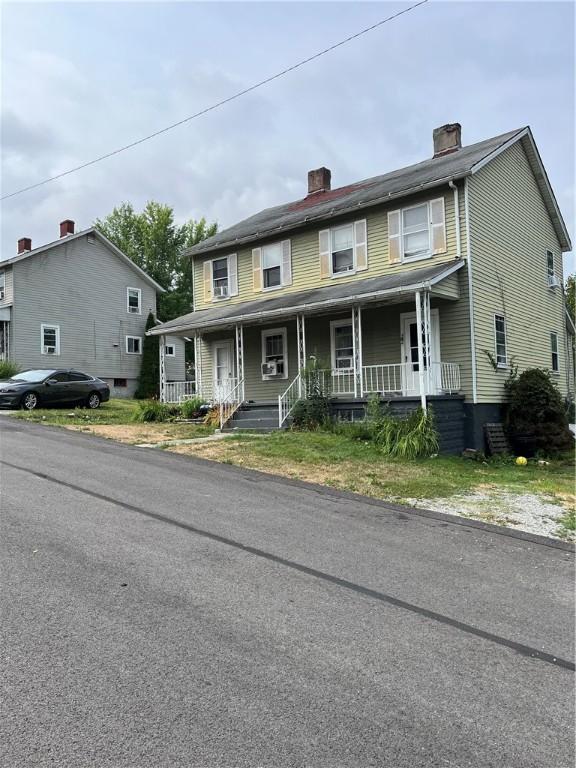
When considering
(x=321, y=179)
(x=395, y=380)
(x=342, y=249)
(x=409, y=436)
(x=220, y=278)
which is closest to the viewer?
(x=409, y=436)

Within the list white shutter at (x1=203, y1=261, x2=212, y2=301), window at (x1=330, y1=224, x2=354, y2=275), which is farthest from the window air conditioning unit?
white shutter at (x1=203, y1=261, x2=212, y2=301)

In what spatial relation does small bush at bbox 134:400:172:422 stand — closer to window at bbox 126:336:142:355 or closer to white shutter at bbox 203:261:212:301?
white shutter at bbox 203:261:212:301

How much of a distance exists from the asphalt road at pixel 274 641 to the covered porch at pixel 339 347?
772cm

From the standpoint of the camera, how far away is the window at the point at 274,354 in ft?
60.3

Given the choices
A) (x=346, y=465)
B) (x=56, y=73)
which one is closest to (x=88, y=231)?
(x=56, y=73)

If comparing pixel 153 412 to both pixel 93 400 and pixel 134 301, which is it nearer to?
pixel 93 400

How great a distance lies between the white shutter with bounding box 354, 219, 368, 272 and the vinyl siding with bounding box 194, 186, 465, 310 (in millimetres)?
124

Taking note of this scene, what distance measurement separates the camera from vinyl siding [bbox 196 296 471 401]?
14.9 metres

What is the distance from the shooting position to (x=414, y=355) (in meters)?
15.6

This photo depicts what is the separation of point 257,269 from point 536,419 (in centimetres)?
985

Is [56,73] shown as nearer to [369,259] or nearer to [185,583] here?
[369,259]

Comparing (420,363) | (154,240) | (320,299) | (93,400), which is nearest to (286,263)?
(320,299)

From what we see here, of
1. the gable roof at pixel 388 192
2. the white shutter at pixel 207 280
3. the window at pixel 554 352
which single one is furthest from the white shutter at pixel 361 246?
the window at pixel 554 352

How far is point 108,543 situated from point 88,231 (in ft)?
92.2
